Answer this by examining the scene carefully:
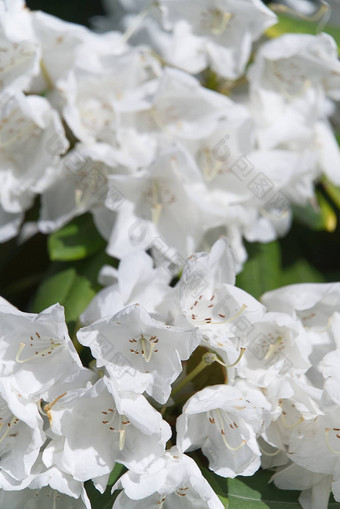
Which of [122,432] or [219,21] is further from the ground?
[219,21]

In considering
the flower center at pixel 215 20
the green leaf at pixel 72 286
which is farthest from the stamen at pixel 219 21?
the green leaf at pixel 72 286

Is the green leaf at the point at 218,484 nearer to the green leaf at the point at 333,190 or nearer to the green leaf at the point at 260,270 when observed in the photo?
the green leaf at the point at 260,270

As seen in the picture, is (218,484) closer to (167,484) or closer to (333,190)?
(167,484)

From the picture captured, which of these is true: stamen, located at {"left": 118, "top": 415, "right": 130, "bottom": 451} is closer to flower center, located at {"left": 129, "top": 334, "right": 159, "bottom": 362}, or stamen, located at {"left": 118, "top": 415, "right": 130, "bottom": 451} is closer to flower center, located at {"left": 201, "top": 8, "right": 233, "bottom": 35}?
flower center, located at {"left": 129, "top": 334, "right": 159, "bottom": 362}

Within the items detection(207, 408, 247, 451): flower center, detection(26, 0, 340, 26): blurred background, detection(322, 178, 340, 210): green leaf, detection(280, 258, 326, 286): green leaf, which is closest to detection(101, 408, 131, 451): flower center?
detection(207, 408, 247, 451): flower center

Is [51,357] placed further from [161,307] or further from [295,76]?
[295,76]

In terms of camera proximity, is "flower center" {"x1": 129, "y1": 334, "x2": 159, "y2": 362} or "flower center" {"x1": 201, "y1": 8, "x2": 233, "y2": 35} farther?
"flower center" {"x1": 201, "y1": 8, "x2": 233, "y2": 35}

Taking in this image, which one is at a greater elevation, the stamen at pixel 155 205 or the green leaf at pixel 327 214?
the stamen at pixel 155 205

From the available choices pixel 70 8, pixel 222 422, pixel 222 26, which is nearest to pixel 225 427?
pixel 222 422
